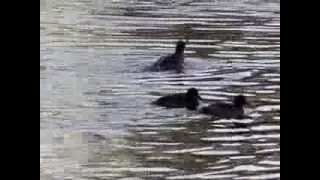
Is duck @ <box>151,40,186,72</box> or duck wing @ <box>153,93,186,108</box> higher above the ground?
duck @ <box>151,40,186,72</box>

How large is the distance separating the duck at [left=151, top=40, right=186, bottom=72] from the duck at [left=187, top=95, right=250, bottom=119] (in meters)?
0.08

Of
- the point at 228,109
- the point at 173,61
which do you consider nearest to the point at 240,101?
the point at 228,109

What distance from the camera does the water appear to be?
0.90 meters

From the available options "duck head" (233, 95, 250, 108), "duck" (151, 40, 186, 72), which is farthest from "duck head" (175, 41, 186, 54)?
"duck head" (233, 95, 250, 108)

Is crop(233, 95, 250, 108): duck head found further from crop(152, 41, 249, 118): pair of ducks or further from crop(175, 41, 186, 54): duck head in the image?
crop(175, 41, 186, 54): duck head

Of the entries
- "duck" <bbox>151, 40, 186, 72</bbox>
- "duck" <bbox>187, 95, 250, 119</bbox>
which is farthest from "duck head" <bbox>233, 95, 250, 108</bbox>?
"duck" <bbox>151, 40, 186, 72</bbox>

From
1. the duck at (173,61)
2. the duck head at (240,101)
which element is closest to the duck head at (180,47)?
the duck at (173,61)

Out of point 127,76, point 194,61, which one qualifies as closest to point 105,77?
point 127,76

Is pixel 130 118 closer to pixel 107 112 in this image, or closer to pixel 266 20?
pixel 107 112

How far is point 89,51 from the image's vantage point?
0.91 meters

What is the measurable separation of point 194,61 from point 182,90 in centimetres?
5

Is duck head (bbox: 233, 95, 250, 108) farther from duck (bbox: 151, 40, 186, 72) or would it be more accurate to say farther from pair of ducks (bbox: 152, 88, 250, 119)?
duck (bbox: 151, 40, 186, 72)

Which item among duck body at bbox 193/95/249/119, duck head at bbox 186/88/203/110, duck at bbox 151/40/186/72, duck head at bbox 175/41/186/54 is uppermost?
duck head at bbox 175/41/186/54

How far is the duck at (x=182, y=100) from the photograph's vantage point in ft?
3.02
